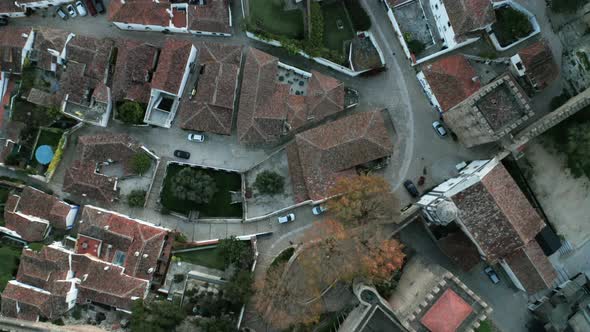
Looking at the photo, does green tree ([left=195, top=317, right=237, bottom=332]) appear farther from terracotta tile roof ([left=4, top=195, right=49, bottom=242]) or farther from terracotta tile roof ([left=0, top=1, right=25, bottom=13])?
terracotta tile roof ([left=0, top=1, right=25, bottom=13])

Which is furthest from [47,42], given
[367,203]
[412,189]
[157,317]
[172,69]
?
[412,189]

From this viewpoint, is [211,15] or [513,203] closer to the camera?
[513,203]

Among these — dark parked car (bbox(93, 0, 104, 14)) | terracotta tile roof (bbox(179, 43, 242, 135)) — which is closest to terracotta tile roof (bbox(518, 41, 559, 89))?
terracotta tile roof (bbox(179, 43, 242, 135))

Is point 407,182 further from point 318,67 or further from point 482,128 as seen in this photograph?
point 318,67

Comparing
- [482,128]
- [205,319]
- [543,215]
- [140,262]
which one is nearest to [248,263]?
[205,319]

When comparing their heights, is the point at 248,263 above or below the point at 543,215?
above

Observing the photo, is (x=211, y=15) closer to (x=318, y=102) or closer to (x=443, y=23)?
(x=318, y=102)
